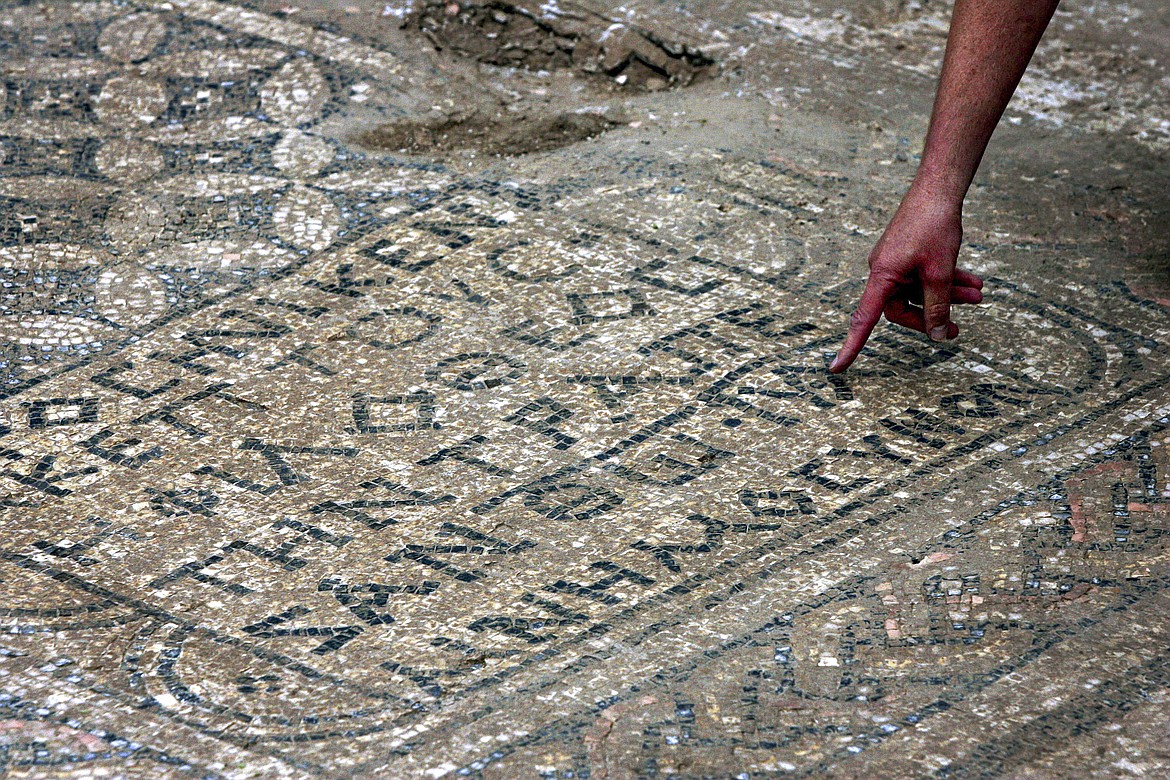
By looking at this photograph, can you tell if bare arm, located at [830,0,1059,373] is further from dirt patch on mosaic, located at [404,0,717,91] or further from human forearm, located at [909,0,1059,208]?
dirt patch on mosaic, located at [404,0,717,91]

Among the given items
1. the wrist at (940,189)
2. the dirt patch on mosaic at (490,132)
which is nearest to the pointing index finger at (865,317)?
the wrist at (940,189)

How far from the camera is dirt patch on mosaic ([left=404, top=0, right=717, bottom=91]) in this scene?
10.6 feet

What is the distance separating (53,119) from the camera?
2.92 metres

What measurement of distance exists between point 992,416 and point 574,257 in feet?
2.84

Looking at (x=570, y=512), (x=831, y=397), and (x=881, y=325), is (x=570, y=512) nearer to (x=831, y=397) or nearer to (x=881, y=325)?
(x=831, y=397)

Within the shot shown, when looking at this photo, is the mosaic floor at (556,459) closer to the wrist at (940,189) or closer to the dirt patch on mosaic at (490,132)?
the dirt patch on mosaic at (490,132)

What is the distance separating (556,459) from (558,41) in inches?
65.2

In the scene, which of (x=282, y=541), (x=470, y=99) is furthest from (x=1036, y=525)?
(x=470, y=99)

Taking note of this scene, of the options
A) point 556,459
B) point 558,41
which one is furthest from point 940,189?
point 558,41

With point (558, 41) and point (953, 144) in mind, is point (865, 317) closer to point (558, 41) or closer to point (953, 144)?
point (953, 144)

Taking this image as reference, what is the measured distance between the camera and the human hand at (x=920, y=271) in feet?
6.31

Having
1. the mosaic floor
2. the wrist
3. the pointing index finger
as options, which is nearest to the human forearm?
the wrist

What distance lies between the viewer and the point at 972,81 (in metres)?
1.93

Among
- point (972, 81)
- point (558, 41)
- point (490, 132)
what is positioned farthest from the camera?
point (558, 41)
